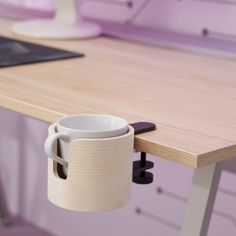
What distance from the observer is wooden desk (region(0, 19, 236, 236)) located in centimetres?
73

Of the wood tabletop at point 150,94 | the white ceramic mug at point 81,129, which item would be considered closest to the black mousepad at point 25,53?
the wood tabletop at point 150,94

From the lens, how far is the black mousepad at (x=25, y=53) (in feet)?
3.71

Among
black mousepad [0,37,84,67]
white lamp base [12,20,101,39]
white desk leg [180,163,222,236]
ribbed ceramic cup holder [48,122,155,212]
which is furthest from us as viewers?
white lamp base [12,20,101,39]

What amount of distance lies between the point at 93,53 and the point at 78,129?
0.53 metres

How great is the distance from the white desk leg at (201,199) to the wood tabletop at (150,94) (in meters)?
0.06

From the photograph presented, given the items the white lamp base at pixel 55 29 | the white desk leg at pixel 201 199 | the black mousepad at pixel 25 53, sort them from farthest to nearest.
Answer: the white lamp base at pixel 55 29, the black mousepad at pixel 25 53, the white desk leg at pixel 201 199

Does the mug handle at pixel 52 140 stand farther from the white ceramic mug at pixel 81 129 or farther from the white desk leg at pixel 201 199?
the white desk leg at pixel 201 199

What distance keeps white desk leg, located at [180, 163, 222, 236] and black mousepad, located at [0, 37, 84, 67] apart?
426 millimetres

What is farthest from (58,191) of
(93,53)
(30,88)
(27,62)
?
(93,53)

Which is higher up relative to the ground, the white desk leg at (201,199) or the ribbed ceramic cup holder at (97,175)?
the ribbed ceramic cup holder at (97,175)

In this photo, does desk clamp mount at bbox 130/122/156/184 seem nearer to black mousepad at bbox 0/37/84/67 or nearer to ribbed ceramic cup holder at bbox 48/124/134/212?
ribbed ceramic cup holder at bbox 48/124/134/212

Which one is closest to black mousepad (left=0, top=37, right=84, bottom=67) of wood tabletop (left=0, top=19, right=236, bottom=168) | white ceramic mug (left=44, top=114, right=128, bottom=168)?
wood tabletop (left=0, top=19, right=236, bottom=168)

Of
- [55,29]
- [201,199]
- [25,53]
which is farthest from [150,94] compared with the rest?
[55,29]

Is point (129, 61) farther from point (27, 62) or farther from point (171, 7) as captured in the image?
point (171, 7)
